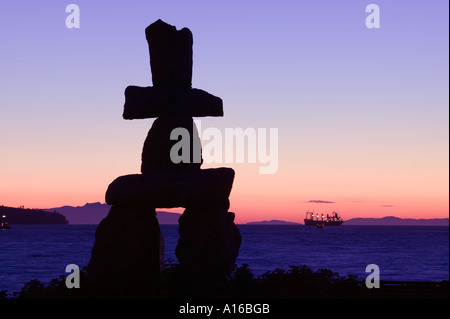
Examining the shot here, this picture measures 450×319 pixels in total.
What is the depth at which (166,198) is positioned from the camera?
13742mm

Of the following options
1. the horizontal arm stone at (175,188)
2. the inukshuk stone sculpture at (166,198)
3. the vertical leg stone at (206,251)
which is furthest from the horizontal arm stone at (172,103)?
the vertical leg stone at (206,251)

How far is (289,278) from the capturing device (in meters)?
16.3

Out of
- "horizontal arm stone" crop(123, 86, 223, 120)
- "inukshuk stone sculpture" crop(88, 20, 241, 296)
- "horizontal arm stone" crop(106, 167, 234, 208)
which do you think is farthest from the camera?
"horizontal arm stone" crop(123, 86, 223, 120)

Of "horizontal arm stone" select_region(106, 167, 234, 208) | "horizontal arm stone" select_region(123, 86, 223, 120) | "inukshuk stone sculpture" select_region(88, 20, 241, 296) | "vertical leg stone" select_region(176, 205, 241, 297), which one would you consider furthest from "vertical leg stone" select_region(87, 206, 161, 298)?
"horizontal arm stone" select_region(123, 86, 223, 120)

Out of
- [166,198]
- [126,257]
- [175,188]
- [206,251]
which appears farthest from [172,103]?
[126,257]

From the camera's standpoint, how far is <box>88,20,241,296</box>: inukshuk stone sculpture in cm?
1387

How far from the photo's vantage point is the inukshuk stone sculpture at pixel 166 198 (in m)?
13.9

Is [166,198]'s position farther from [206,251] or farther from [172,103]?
[172,103]

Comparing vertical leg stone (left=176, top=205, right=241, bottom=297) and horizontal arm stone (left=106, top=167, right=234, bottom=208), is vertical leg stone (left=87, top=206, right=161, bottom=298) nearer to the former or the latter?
horizontal arm stone (left=106, top=167, right=234, bottom=208)

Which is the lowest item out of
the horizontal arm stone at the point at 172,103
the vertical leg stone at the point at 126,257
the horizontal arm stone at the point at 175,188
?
the vertical leg stone at the point at 126,257

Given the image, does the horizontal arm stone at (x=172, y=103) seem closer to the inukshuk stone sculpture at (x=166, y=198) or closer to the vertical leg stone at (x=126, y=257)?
the inukshuk stone sculpture at (x=166, y=198)
